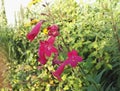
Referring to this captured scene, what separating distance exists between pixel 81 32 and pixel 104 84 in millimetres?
758

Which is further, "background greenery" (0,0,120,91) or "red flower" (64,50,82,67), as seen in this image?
"background greenery" (0,0,120,91)

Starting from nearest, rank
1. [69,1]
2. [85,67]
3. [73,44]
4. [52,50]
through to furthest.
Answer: [52,50] < [85,67] < [73,44] < [69,1]

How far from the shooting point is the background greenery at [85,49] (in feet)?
9.97

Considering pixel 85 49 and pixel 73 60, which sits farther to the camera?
pixel 85 49

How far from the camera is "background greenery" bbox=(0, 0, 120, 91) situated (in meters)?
3.04

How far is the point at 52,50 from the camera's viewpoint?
7.77 feet

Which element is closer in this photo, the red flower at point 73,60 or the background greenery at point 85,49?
the red flower at point 73,60

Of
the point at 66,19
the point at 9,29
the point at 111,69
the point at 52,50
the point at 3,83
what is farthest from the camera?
the point at 9,29

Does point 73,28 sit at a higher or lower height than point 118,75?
higher

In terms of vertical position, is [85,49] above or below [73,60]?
below

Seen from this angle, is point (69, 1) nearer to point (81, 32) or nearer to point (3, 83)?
point (81, 32)

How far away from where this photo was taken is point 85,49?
12.2ft

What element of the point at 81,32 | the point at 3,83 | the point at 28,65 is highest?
the point at 81,32

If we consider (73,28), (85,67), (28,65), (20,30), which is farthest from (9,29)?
(85,67)
